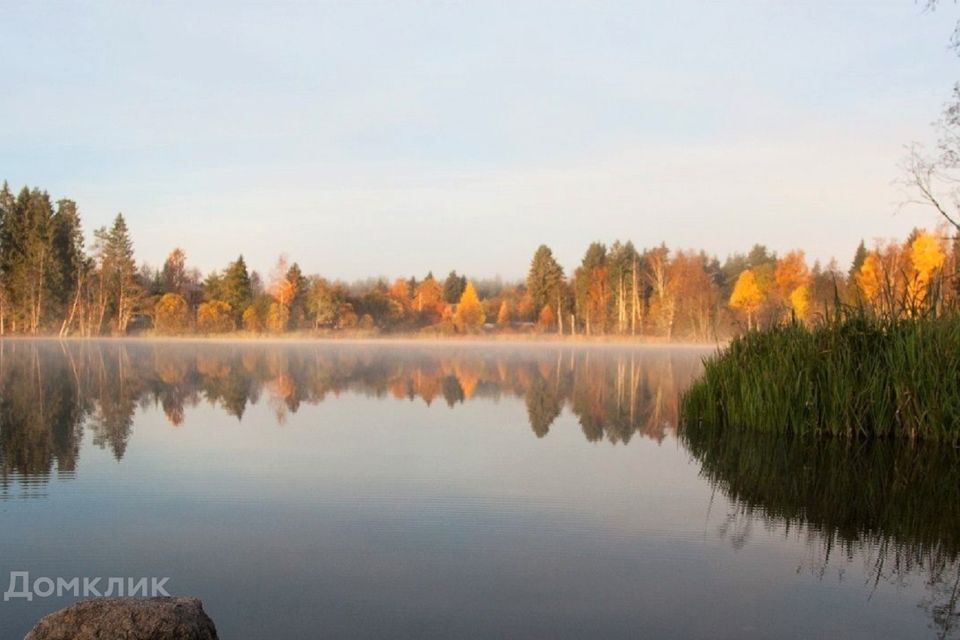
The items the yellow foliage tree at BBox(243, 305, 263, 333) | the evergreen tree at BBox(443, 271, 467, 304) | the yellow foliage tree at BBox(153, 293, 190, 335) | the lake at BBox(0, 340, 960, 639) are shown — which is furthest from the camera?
→ the evergreen tree at BBox(443, 271, 467, 304)

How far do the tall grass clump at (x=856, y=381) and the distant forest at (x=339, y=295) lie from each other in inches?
1063

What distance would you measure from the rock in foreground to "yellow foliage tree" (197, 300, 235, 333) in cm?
4325

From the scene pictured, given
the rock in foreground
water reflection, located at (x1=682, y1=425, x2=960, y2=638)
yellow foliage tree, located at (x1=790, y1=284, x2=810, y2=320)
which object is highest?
yellow foliage tree, located at (x1=790, y1=284, x2=810, y2=320)

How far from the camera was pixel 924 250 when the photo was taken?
3422 cm

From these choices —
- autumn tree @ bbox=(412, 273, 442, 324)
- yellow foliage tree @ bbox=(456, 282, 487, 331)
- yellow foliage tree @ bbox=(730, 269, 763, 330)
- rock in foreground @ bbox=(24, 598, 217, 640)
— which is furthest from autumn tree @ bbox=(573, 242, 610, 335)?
rock in foreground @ bbox=(24, 598, 217, 640)

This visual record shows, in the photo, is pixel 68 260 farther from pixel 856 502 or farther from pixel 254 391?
pixel 856 502

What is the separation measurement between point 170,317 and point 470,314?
1776cm

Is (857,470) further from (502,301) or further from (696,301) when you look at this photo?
(502,301)

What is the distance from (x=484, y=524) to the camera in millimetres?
4863

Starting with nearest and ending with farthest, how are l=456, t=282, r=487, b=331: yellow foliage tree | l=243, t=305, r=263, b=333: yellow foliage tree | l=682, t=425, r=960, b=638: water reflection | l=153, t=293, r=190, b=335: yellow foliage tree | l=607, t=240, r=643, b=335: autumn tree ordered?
l=682, t=425, r=960, b=638: water reflection < l=153, t=293, r=190, b=335: yellow foliage tree < l=243, t=305, r=263, b=333: yellow foliage tree < l=607, t=240, r=643, b=335: autumn tree < l=456, t=282, r=487, b=331: yellow foliage tree

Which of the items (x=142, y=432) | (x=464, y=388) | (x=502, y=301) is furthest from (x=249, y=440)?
(x=502, y=301)

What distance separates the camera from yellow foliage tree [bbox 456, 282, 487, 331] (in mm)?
51397

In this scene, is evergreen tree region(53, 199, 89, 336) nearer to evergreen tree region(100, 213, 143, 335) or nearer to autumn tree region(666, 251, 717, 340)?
evergreen tree region(100, 213, 143, 335)

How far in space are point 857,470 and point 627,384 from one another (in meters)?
9.17
